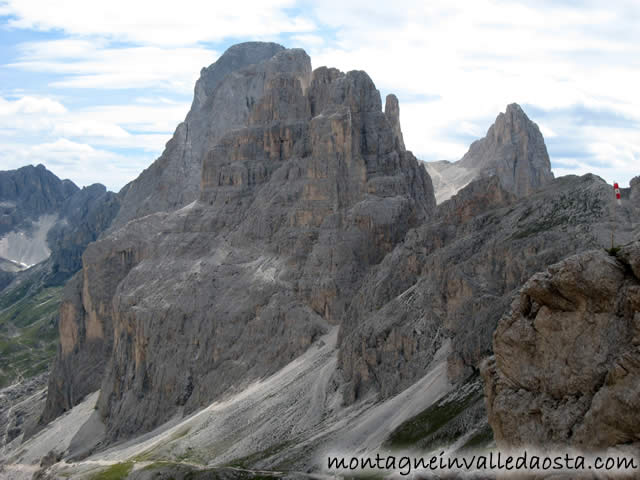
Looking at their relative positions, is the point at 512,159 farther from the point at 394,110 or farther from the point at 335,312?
the point at 335,312

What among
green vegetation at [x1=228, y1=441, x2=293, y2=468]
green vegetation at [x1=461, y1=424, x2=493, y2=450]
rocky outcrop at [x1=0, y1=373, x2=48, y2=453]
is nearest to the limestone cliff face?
rocky outcrop at [x1=0, y1=373, x2=48, y2=453]

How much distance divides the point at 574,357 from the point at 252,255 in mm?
96992

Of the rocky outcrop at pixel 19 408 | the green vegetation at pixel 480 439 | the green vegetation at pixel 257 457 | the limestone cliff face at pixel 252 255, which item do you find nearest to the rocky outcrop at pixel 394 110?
the limestone cliff face at pixel 252 255

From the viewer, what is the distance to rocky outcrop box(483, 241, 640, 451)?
81.0 ft

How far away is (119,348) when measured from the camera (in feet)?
419

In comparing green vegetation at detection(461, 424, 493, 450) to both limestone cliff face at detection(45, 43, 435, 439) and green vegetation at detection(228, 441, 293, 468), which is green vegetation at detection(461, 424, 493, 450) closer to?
green vegetation at detection(228, 441, 293, 468)

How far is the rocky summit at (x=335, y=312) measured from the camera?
27.4 m

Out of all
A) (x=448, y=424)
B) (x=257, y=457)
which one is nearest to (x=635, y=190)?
(x=448, y=424)

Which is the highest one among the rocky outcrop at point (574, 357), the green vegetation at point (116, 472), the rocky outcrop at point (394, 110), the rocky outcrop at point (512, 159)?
the rocky outcrop at point (394, 110)

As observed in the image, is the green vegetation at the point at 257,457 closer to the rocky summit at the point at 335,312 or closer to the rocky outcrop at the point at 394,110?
the rocky summit at the point at 335,312

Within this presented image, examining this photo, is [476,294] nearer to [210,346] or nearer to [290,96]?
[210,346]

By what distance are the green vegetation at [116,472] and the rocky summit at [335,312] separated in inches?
12.4

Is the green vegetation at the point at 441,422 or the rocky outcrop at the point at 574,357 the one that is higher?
the rocky outcrop at the point at 574,357

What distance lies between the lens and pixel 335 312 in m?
106
